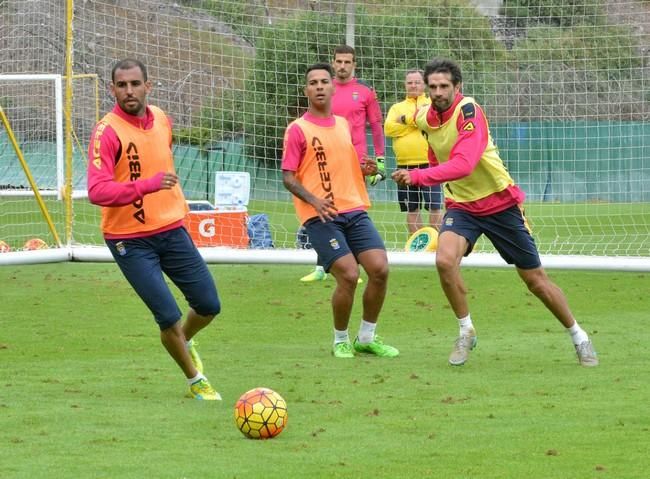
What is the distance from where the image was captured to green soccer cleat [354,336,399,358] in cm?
991

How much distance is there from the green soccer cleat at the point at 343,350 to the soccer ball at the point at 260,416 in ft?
9.81

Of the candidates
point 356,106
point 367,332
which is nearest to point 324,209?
point 367,332

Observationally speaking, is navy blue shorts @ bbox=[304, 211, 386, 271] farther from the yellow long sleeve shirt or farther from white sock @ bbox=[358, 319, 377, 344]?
the yellow long sleeve shirt

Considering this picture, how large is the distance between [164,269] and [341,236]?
1.92 meters

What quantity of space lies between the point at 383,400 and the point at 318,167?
8.12 feet

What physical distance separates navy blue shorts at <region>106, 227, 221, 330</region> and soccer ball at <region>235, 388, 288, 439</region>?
130 centimetres

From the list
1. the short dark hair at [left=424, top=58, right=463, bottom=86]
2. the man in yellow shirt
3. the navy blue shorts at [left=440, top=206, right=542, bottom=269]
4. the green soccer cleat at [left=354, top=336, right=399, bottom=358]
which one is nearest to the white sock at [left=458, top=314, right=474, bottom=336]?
the navy blue shorts at [left=440, top=206, right=542, bottom=269]

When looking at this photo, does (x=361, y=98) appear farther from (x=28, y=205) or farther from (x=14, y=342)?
(x=28, y=205)

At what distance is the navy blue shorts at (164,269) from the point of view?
26.3 feet

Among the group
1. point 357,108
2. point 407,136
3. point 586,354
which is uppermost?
point 357,108

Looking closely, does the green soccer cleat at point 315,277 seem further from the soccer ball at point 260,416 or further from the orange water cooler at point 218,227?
the soccer ball at point 260,416

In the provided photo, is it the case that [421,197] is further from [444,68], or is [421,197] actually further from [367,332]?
[444,68]

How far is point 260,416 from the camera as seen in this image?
6.77 metres

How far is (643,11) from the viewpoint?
56.4 feet
